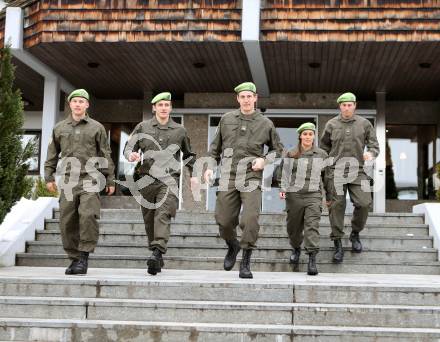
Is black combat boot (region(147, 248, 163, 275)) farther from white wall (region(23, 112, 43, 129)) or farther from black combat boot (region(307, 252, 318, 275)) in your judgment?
white wall (region(23, 112, 43, 129))

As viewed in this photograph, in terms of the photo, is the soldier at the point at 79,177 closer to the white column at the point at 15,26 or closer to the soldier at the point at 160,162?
the soldier at the point at 160,162

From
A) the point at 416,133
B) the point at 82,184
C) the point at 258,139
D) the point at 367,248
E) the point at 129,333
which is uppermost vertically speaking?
the point at 416,133

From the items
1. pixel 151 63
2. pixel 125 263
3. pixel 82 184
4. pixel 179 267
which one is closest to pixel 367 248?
pixel 179 267

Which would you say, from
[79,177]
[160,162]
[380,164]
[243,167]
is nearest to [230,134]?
[243,167]

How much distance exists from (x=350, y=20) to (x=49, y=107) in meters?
6.32

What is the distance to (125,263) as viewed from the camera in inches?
307

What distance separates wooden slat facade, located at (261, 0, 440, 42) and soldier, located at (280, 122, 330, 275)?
3.93 meters

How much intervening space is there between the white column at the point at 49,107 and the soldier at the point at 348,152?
7233 millimetres

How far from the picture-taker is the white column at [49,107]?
13.3 metres

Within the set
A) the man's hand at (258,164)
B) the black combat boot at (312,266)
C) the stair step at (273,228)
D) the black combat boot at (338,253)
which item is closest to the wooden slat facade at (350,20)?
the stair step at (273,228)

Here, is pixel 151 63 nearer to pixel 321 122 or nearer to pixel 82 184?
pixel 321 122

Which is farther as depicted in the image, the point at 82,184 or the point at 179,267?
the point at 179,267

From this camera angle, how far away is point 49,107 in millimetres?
13461

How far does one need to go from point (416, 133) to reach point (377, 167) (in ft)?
7.30
